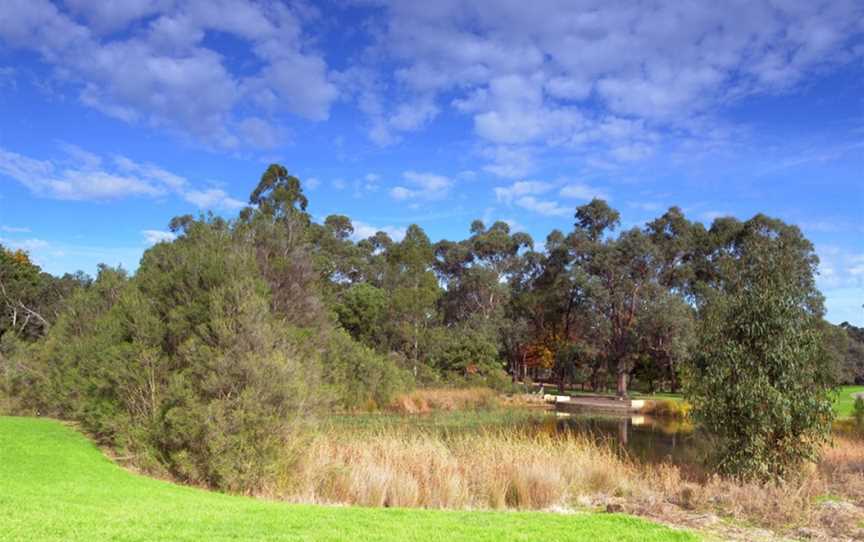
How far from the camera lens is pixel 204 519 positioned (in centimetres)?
734

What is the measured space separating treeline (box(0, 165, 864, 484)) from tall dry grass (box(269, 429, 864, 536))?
1.14 meters

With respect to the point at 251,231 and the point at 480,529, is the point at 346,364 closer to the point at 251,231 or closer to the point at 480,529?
the point at 251,231

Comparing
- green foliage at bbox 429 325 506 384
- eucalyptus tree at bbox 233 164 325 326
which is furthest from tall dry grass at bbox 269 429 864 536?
green foliage at bbox 429 325 506 384

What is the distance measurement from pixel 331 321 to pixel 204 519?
2775 centimetres

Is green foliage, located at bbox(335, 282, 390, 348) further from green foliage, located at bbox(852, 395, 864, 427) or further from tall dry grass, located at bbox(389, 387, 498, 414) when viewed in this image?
green foliage, located at bbox(852, 395, 864, 427)

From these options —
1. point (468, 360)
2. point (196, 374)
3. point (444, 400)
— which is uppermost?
point (468, 360)

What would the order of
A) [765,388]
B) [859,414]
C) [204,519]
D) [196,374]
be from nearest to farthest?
[204,519]
[765,388]
[196,374]
[859,414]

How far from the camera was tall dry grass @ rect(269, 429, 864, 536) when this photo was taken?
10.9m

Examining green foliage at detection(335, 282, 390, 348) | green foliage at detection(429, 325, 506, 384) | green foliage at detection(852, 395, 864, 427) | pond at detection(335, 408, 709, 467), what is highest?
green foliage at detection(335, 282, 390, 348)

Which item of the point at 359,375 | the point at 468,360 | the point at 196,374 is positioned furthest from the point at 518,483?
the point at 468,360

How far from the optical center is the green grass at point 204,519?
21.8 feet

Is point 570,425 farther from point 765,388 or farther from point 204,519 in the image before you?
point 204,519

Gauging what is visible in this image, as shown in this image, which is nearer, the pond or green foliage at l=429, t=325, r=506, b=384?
the pond

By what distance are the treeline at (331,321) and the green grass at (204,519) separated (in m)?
3.10
